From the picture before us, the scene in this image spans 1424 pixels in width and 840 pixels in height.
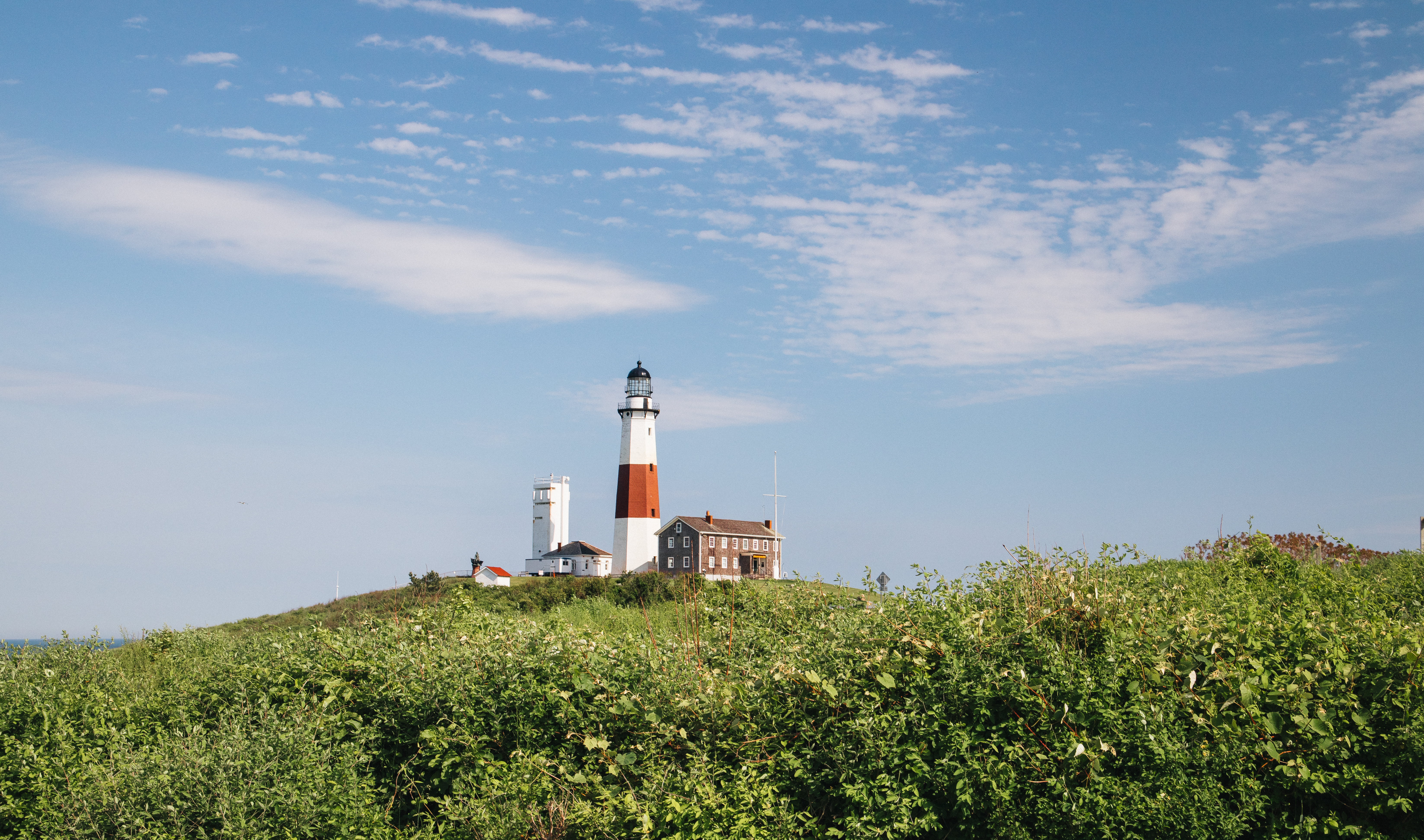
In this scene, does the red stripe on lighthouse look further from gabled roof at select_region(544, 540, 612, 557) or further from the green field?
the green field

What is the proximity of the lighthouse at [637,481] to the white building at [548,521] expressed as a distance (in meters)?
11.1

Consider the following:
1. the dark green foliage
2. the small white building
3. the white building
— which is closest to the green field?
the dark green foliage

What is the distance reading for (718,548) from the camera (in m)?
51.2

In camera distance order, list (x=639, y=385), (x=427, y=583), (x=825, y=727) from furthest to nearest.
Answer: (x=639, y=385), (x=427, y=583), (x=825, y=727)

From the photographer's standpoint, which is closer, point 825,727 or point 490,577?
point 825,727

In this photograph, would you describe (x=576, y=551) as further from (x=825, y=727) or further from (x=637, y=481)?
(x=825, y=727)

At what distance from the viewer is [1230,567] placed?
367 inches

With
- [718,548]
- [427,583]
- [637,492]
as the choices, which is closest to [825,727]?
[427,583]

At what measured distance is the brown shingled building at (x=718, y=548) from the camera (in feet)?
164

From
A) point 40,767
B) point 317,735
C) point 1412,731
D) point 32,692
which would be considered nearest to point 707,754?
point 317,735

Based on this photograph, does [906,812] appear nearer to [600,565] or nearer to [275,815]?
[275,815]

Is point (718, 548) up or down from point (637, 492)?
down

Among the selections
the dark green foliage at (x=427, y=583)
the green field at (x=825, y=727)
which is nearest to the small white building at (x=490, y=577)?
the dark green foliage at (x=427, y=583)

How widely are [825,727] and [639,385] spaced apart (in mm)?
42465
